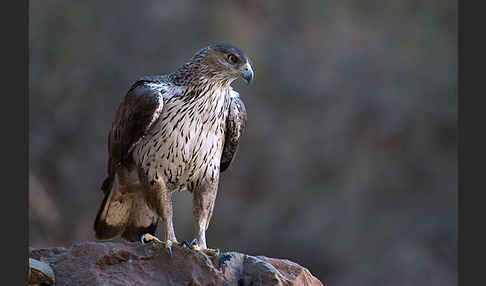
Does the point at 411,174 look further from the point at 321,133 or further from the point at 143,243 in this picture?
the point at 143,243

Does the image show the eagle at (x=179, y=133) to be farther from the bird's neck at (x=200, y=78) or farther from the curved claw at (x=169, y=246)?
the curved claw at (x=169, y=246)

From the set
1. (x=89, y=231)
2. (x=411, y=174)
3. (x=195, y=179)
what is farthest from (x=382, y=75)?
(x=195, y=179)

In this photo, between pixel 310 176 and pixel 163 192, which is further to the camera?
pixel 310 176

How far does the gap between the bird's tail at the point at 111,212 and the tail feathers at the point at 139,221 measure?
1.9 inches

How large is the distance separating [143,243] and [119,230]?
724 millimetres

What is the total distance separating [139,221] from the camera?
503 centimetres

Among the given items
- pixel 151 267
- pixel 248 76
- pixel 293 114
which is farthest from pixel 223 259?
pixel 293 114

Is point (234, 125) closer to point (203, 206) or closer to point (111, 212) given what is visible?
point (203, 206)

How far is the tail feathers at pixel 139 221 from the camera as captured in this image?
5020mm

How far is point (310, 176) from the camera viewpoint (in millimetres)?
10992

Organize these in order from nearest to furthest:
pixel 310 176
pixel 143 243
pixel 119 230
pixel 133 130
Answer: pixel 143 243 < pixel 133 130 < pixel 119 230 < pixel 310 176

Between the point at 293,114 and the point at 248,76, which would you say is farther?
the point at 293,114

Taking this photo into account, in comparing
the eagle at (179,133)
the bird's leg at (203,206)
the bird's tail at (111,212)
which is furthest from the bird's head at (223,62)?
the bird's tail at (111,212)

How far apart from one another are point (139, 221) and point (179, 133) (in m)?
0.87
